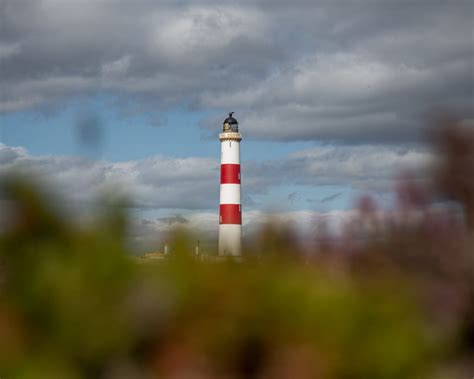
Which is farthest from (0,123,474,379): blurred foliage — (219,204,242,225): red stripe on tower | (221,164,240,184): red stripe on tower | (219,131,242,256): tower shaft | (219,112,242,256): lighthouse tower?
(221,164,240,184): red stripe on tower

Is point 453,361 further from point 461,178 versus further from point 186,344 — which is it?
point 461,178

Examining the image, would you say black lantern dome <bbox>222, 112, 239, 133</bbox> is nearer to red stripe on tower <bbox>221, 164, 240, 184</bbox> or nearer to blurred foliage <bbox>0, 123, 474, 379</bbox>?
red stripe on tower <bbox>221, 164, 240, 184</bbox>

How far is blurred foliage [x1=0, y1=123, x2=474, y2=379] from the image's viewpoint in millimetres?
1654

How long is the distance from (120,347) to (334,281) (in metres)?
0.60

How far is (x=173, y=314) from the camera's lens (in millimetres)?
1719

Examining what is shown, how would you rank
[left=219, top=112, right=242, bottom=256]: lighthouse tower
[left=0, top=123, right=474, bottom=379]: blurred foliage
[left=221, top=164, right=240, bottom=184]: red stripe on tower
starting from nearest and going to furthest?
[left=0, top=123, right=474, bottom=379]: blurred foliage, [left=219, top=112, right=242, bottom=256]: lighthouse tower, [left=221, top=164, right=240, bottom=184]: red stripe on tower

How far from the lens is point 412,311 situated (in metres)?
2.01

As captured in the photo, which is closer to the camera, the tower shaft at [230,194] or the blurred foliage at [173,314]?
the blurred foliage at [173,314]

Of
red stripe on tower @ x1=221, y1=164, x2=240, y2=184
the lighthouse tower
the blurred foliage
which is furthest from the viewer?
red stripe on tower @ x1=221, y1=164, x2=240, y2=184

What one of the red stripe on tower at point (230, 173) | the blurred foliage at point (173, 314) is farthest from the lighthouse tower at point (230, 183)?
the blurred foliage at point (173, 314)

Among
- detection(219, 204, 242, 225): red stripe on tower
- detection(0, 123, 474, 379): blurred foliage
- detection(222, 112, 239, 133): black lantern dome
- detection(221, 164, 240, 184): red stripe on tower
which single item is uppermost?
detection(222, 112, 239, 133): black lantern dome

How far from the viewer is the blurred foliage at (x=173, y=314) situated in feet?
5.43

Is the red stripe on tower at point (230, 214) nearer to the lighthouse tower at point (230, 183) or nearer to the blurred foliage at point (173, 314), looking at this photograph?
the lighthouse tower at point (230, 183)

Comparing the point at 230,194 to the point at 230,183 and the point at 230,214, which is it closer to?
the point at 230,183
